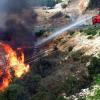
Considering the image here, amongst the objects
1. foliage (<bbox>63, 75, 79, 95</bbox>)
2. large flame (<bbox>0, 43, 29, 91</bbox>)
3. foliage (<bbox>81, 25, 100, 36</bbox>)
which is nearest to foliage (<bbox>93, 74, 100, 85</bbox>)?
foliage (<bbox>63, 75, 79, 95</bbox>)

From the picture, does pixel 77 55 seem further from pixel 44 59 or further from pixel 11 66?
pixel 11 66

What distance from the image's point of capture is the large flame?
4059 centimetres

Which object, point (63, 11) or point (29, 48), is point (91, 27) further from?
point (63, 11)

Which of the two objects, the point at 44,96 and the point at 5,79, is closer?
the point at 44,96

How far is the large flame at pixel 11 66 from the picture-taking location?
133 ft

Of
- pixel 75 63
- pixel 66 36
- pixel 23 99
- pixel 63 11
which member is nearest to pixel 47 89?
pixel 23 99

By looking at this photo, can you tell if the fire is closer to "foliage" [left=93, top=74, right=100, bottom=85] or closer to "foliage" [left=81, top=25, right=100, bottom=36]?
"foliage" [left=93, top=74, right=100, bottom=85]

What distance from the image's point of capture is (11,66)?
44000 mm

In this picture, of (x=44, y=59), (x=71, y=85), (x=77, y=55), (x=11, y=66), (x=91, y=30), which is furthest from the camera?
(x=91, y=30)

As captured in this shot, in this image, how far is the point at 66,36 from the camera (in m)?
54.8

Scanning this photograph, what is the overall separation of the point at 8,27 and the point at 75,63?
1414cm

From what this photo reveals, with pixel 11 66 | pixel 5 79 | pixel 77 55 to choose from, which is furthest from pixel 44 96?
pixel 77 55

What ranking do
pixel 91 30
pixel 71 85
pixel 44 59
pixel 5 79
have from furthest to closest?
pixel 91 30 < pixel 44 59 < pixel 5 79 < pixel 71 85

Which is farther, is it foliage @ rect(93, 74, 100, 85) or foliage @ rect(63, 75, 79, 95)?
foliage @ rect(93, 74, 100, 85)
